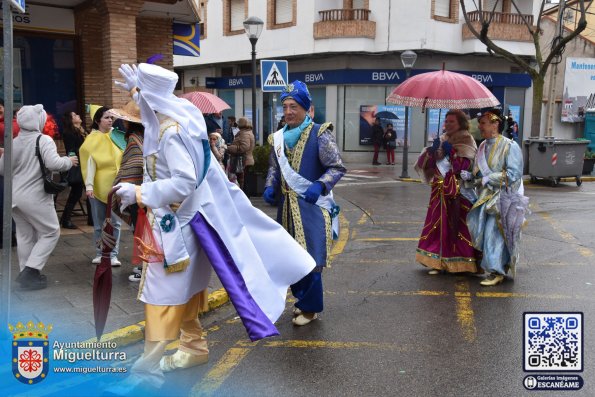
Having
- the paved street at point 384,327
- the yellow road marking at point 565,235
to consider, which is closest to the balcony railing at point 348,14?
the yellow road marking at point 565,235

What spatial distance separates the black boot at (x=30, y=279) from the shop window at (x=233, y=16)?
23.1 meters

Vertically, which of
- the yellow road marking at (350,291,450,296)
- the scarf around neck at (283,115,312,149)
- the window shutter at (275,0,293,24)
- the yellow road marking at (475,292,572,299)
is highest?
the window shutter at (275,0,293,24)

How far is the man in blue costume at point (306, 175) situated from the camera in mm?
4785

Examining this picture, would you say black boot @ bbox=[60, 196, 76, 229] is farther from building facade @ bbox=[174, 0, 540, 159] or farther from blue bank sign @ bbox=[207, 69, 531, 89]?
blue bank sign @ bbox=[207, 69, 531, 89]

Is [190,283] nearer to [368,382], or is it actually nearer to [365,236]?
[368,382]

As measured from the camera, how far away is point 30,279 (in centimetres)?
554

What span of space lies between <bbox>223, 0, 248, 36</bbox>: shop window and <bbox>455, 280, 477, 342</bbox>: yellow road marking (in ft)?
75.7

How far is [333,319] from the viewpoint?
5.14m

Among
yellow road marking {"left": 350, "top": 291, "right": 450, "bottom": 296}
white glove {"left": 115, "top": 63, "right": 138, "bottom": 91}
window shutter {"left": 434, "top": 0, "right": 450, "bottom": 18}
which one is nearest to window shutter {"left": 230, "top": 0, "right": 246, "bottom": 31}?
window shutter {"left": 434, "top": 0, "right": 450, "bottom": 18}

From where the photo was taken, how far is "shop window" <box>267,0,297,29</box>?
979 inches

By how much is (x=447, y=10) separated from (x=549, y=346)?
22.0 m

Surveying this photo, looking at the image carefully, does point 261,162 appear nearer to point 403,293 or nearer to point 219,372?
point 403,293

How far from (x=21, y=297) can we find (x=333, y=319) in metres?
2.75

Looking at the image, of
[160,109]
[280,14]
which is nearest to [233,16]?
[280,14]
